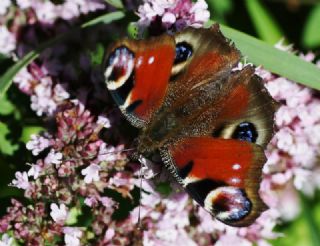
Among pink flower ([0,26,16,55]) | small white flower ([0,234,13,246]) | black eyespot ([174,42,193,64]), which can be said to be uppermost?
pink flower ([0,26,16,55])

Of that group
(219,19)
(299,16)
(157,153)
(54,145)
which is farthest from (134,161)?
(299,16)

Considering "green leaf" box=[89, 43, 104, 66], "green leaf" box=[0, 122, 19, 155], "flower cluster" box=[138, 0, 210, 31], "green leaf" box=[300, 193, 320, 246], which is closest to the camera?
"flower cluster" box=[138, 0, 210, 31]

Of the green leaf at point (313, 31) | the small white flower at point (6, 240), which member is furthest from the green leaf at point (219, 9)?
the small white flower at point (6, 240)

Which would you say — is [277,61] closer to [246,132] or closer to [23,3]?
[246,132]

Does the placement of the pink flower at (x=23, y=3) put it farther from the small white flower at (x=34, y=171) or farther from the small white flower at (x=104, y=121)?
the small white flower at (x=34, y=171)

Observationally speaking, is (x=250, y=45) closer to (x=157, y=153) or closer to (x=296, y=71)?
(x=296, y=71)

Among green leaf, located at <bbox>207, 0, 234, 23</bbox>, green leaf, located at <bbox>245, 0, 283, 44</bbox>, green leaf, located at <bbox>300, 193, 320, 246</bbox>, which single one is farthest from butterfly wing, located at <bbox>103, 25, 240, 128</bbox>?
green leaf, located at <bbox>300, 193, 320, 246</bbox>

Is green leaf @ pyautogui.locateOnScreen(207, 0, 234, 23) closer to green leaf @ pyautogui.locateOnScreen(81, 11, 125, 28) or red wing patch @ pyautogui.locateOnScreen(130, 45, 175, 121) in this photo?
green leaf @ pyautogui.locateOnScreen(81, 11, 125, 28)
